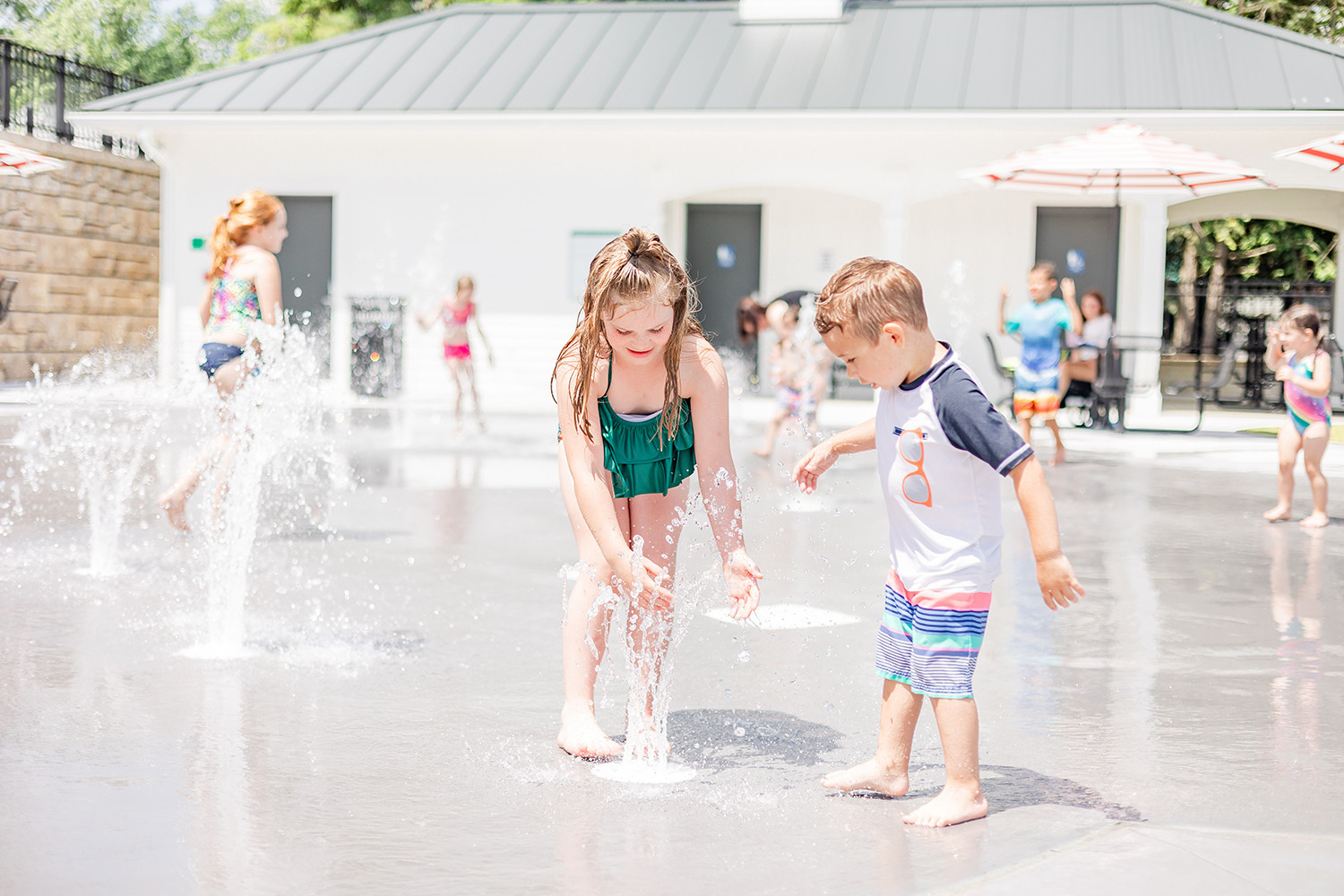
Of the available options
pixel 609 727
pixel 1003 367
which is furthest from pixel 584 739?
pixel 1003 367

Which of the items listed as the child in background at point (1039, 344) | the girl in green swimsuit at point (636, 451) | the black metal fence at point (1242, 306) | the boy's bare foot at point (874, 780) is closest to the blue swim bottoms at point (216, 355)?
the girl in green swimsuit at point (636, 451)

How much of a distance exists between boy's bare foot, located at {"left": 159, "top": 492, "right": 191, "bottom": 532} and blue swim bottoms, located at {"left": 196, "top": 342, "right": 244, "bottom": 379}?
2.06 feet

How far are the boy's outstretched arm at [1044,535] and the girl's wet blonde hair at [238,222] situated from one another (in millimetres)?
4567

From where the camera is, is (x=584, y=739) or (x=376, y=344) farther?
(x=376, y=344)

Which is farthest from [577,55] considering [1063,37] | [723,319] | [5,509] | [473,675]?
[473,675]

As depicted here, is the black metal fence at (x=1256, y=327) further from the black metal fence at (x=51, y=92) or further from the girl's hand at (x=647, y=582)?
the black metal fence at (x=51, y=92)

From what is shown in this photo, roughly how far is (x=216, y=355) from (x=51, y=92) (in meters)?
17.0

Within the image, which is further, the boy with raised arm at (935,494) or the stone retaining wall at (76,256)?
the stone retaining wall at (76,256)

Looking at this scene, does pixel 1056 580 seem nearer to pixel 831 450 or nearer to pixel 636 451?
pixel 831 450

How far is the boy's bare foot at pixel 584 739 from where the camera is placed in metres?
3.83

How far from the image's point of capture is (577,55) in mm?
19688

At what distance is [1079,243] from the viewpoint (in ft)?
64.1

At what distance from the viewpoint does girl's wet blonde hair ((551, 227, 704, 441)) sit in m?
3.52

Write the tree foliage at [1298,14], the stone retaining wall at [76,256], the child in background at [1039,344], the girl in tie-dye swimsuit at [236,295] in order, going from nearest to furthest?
the girl in tie-dye swimsuit at [236,295]
the child in background at [1039,344]
the stone retaining wall at [76,256]
the tree foliage at [1298,14]
